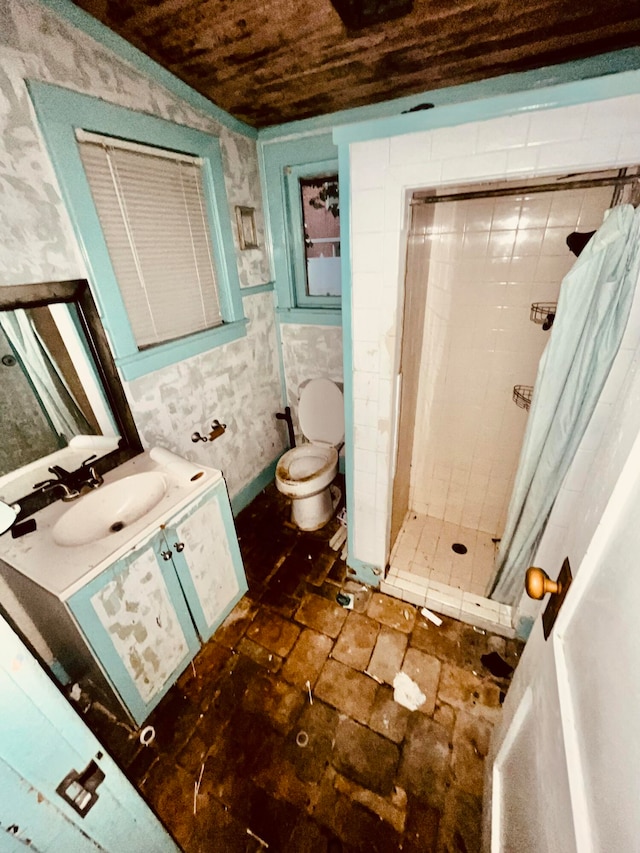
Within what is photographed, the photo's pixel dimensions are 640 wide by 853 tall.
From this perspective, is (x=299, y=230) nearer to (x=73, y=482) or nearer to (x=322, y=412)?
(x=322, y=412)

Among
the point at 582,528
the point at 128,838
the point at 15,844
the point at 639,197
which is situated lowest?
the point at 128,838

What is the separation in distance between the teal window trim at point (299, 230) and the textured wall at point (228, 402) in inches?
11.8

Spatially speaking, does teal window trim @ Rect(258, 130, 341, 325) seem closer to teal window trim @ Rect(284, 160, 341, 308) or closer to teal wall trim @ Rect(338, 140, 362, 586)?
teal window trim @ Rect(284, 160, 341, 308)

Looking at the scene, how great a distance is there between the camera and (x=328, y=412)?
3256mm

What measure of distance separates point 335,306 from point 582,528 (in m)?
2.57

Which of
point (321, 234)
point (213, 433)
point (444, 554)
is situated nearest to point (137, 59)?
point (321, 234)

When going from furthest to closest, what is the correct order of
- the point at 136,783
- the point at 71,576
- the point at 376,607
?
1. the point at 376,607
2. the point at 136,783
3. the point at 71,576

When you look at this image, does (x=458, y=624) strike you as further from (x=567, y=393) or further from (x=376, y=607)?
(x=567, y=393)

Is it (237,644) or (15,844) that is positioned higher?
(15,844)

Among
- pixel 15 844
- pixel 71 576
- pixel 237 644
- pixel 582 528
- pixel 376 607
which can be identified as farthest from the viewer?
pixel 376 607

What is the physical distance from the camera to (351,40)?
5.82 ft

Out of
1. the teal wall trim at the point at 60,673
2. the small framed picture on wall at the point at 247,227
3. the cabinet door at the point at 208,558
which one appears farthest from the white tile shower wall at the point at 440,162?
the teal wall trim at the point at 60,673

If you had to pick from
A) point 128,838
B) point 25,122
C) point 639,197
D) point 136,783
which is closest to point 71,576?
point 128,838

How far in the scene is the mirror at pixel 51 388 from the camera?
1.65 meters
